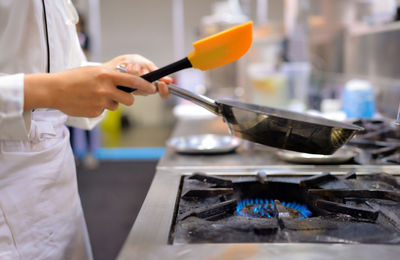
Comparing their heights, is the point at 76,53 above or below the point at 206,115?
above

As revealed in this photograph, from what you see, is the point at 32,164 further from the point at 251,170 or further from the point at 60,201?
the point at 251,170

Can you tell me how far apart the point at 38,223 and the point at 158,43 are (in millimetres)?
4994

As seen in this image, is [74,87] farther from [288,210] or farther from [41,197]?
[288,210]

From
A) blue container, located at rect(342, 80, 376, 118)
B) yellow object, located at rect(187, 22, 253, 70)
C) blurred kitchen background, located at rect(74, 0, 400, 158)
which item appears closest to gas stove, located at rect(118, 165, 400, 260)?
yellow object, located at rect(187, 22, 253, 70)

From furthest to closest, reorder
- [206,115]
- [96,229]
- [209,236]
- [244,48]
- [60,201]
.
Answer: [96,229] → [206,115] → [60,201] → [244,48] → [209,236]

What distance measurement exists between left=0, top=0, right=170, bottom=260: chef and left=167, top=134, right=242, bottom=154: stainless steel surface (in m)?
0.34

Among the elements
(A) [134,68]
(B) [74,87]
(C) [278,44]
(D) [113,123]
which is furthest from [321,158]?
(D) [113,123]

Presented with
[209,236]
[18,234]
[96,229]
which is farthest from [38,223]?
[96,229]

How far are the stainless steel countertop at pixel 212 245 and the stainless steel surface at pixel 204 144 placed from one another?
0.06 meters

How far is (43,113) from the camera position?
93cm

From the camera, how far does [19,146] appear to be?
0.82 metres

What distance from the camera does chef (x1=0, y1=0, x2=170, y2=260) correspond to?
25.9 inches

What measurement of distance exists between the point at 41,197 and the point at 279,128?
54 centimetres

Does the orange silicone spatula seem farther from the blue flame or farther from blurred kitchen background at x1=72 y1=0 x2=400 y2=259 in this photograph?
blurred kitchen background at x1=72 y1=0 x2=400 y2=259
